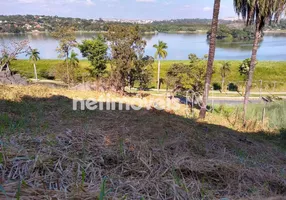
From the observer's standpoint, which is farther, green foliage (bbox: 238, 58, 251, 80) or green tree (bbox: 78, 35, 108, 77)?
green foliage (bbox: 238, 58, 251, 80)

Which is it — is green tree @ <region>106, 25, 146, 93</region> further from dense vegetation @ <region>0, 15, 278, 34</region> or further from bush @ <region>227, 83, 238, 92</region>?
bush @ <region>227, 83, 238, 92</region>

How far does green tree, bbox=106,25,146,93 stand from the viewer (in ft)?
44.2

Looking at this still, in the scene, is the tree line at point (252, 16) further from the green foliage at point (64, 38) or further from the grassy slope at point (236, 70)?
the grassy slope at point (236, 70)

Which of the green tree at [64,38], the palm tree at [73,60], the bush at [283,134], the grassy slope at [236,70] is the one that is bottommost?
the grassy slope at [236,70]

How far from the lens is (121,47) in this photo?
13.6 meters

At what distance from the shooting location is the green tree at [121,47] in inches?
531

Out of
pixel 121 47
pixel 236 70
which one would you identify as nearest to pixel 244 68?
pixel 236 70

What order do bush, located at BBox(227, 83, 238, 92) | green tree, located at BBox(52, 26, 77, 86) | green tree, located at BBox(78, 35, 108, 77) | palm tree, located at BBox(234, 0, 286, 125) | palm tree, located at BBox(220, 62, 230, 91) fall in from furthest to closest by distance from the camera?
palm tree, located at BBox(220, 62, 230, 91), bush, located at BBox(227, 83, 238, 92), green tree, located at BBox(78, 35, 108, 77), green tree, located at BBox(52, 26, 77, 86), palm tree, located at BBox(234, 0, 286, 125)

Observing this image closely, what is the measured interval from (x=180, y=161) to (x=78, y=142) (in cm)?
83

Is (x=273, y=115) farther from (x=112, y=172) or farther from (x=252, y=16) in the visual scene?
(x=112, y=172)

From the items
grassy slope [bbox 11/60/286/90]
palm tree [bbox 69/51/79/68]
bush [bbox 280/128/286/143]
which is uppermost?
palm tree [bbox 69/51/79/68]

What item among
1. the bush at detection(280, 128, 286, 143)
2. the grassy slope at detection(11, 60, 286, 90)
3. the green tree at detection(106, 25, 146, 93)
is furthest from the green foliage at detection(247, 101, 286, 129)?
the grassy slope at detection(11, 60, 286, 90)

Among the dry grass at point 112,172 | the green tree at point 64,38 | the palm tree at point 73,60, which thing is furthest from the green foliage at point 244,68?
the dry grass at point 112,172

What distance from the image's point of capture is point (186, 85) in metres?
22.5
